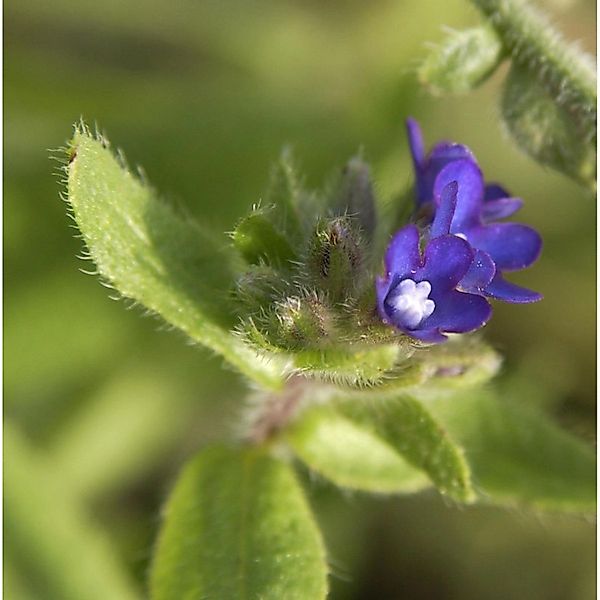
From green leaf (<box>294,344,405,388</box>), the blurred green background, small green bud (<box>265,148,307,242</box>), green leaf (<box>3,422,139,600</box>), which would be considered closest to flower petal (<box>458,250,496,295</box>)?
green leaf (<box>294,344,405,388</box>)

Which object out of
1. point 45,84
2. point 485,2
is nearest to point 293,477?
point 485,2

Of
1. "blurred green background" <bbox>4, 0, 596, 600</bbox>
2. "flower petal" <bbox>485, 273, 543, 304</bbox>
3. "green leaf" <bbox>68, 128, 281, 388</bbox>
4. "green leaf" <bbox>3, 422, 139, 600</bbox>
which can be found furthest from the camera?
"blurred green background" <bbox>4, 0, 596, 600</bbox>

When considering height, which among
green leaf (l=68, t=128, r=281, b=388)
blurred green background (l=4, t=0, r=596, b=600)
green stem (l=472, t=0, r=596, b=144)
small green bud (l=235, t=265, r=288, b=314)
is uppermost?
green stem (l=472, t=0, r=596, b=144)

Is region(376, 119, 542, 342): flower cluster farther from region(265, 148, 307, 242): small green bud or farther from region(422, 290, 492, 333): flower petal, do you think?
region(265, 148, 307, 242): small green bud

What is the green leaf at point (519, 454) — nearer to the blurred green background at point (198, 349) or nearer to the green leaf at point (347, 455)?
the green leaf at point (347, 455)

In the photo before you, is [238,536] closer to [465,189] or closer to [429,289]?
[429,289]

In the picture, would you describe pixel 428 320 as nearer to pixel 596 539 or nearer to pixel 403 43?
pixel 596 539

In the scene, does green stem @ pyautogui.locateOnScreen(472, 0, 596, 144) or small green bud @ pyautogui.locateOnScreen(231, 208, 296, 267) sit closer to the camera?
small green bud @ pyautogui.locateOnScreen(231, 208, 296, 267)
